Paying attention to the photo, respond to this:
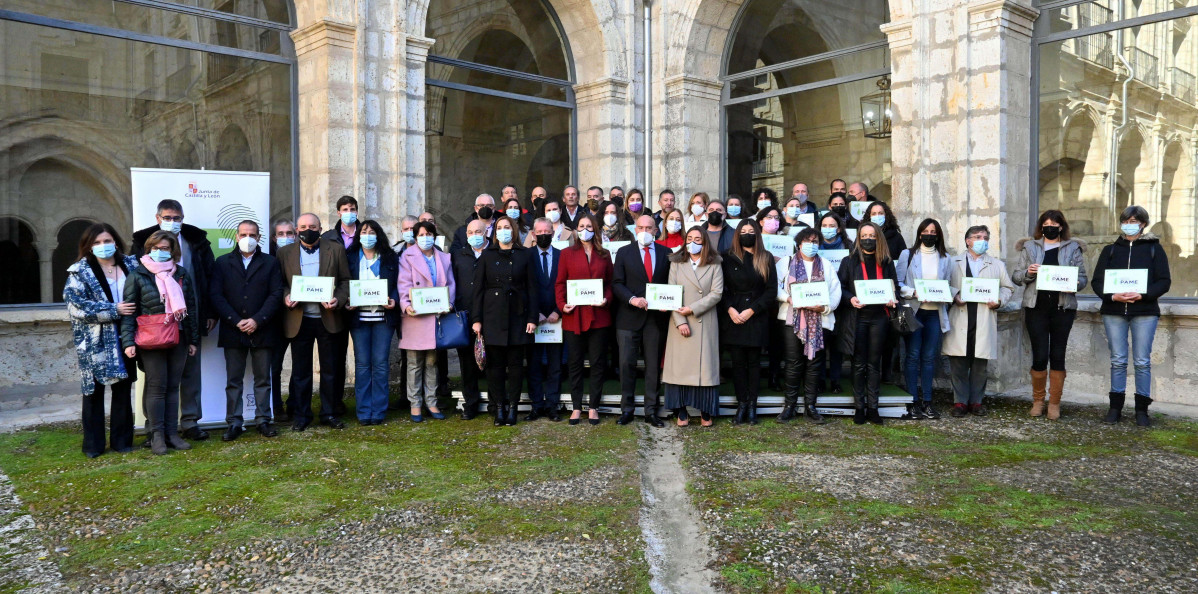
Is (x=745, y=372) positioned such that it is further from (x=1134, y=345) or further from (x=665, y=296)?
(x=1134, y=345)

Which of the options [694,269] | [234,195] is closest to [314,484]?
[234,195]

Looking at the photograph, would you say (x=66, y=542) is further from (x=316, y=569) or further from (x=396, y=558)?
(x=396, y=558)

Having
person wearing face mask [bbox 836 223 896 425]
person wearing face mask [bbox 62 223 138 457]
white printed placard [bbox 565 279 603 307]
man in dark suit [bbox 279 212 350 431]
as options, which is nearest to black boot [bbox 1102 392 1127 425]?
person wearing face mask [bbox 836 223 896 425]

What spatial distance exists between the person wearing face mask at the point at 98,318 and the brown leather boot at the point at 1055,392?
7587 millimetres

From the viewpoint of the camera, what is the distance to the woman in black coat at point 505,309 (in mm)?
7008

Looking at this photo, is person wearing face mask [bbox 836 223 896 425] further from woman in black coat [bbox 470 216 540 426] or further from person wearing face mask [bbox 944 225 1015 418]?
woman in black coat [bbox 470 216 540 426]

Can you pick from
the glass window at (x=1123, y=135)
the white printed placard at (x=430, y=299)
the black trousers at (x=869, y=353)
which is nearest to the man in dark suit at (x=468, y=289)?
the white printed placard at (x=430, y=299)

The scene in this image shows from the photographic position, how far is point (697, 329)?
7.01 meters

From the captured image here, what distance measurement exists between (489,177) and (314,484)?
8500mm

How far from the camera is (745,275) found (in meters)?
7.01

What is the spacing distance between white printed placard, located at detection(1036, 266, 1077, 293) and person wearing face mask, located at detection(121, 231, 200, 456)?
710cm

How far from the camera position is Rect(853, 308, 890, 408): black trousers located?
7.13 meters

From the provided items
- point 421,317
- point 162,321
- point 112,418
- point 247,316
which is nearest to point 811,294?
point 421,317

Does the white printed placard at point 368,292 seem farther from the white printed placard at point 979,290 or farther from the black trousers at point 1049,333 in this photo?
the black trousers at point 1049,333
